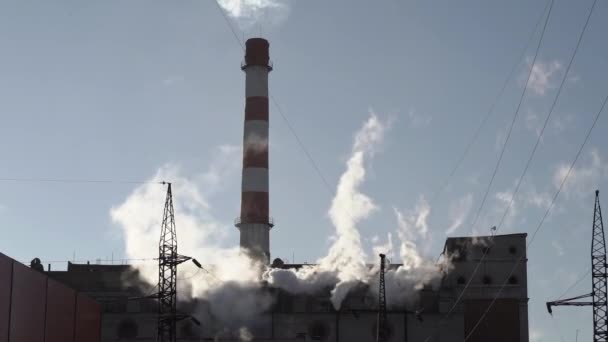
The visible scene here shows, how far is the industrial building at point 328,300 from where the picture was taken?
244 feet

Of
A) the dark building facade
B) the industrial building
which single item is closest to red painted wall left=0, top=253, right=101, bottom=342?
the dark building facade

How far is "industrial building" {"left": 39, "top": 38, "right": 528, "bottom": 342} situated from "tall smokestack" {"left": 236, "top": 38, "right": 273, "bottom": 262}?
0.08 m

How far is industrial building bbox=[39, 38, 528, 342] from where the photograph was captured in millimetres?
74375

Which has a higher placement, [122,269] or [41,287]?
[122,269]

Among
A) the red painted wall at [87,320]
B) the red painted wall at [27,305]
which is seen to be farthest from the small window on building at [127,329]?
the red painted wall at [27,305]

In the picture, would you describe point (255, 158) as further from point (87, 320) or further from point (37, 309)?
point (37, 309)

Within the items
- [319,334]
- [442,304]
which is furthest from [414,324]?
[319,334]

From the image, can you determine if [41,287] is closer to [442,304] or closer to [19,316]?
[19,316]

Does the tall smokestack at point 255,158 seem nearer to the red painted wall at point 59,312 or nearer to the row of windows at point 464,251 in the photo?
the row of windows at point 464,251

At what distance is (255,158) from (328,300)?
40.6 feet

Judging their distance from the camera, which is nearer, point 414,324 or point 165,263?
point 165,263

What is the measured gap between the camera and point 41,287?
147 ft

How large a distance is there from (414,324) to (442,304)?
2678 millimetres

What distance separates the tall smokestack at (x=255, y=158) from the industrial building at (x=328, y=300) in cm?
8
